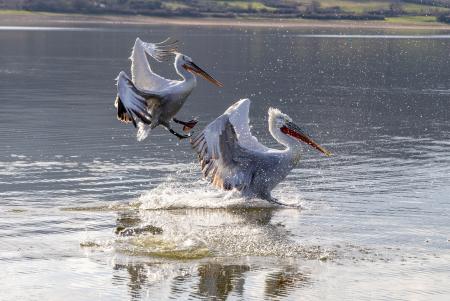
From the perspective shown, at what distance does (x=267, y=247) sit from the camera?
13602mm

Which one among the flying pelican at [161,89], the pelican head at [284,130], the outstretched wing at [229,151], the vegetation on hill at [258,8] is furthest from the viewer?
the vegetation on hill at [258,8]

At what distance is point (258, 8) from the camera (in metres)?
107

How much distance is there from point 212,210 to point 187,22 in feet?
261

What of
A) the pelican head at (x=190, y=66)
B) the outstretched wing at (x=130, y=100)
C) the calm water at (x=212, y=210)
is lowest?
the calm water at (x=212, y=210)

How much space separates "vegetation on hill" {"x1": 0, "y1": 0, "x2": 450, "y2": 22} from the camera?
97.1 meters

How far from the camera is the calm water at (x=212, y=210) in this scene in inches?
473

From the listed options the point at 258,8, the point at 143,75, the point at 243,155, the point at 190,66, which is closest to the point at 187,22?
Result: the point at 258,8

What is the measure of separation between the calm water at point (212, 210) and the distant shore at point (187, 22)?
6067 cm

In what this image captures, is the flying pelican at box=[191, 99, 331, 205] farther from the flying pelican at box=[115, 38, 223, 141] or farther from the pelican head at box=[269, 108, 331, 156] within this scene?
the flying pelican at box=[115, 38, 223, 141]

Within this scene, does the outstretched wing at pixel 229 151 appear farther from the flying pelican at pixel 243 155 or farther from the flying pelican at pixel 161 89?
the flying pelican at pixel 161 89

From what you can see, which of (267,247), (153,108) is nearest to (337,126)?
(153,108)

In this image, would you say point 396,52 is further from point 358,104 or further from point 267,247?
point 267,247

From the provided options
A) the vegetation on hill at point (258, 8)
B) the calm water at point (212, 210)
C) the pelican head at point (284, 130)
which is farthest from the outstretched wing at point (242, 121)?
the vegetation on hill at point (258, 8)

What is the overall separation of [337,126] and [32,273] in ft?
45.8
